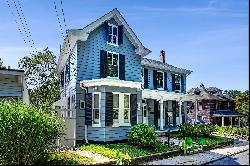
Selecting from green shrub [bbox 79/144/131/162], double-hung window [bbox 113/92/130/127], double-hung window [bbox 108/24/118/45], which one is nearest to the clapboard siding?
double-hung window [bbox 108/24/118/45]

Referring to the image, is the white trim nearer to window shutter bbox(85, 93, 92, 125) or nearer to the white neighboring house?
window shutter bbox(85, 93, 92, 125)

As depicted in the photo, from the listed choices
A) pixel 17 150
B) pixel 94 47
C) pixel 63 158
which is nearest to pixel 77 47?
pixel 94 47

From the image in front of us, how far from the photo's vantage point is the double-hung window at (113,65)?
73.0 ft

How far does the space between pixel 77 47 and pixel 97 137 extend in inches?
239

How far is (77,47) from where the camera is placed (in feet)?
67.8

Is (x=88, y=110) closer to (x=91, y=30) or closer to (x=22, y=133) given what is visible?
(x=91, y=30)

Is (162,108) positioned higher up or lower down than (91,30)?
lower down

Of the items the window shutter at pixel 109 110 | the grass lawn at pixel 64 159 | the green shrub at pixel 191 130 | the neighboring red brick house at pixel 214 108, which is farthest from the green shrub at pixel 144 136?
the neighboring red brick house at pixel 214 108

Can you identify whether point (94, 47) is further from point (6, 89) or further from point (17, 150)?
point (17, 150)

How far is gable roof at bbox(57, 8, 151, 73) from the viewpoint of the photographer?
20406 mm

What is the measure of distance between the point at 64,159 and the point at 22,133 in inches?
117

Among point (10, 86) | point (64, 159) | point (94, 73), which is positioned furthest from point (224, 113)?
point (64, 159)

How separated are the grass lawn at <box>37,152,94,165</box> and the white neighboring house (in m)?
5.42

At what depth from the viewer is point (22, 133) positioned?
464 inches
